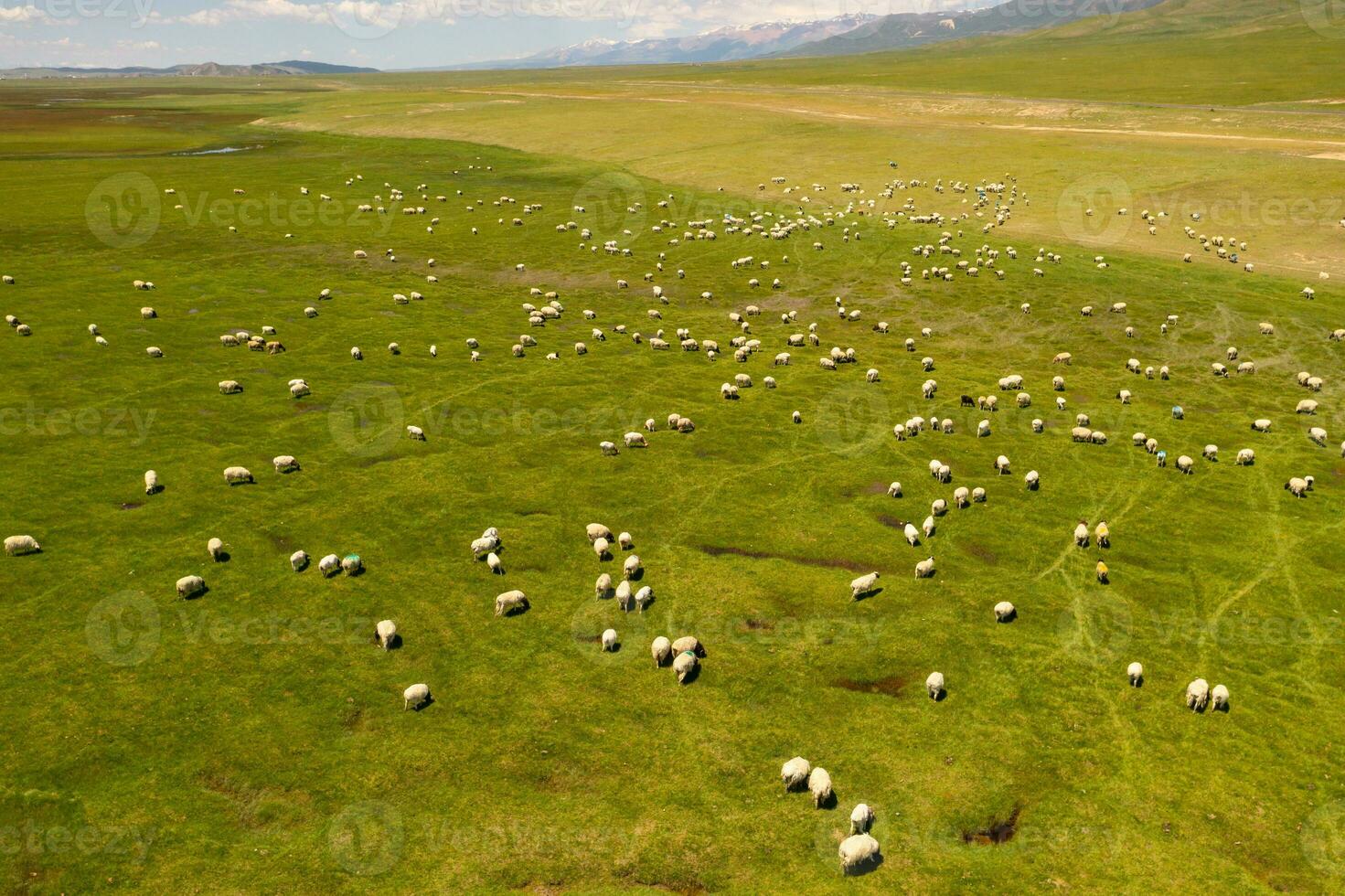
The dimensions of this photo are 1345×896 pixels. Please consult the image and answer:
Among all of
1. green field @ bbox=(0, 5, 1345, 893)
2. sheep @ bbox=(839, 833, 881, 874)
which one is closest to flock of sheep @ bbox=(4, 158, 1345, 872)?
sheep @ bbox=(839, 833, 881, 874)

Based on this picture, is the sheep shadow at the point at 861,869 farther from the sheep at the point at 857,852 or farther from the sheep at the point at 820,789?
the sheep at the point at 820,789

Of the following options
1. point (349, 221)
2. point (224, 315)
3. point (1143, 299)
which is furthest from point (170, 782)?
point (349, 221)

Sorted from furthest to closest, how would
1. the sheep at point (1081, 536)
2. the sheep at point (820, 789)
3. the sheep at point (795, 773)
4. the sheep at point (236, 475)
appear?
the sheep at point (236, 475) < the sheep at point (1081, 536) < the sheep at point (795, 773) < the sheep at point (820, 789)

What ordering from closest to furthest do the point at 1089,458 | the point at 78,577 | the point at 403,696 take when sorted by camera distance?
the point at 403,696 < the point at 78,577 < the point at 1089,458

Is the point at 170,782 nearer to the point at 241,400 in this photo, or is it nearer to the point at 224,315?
the point at 241,400

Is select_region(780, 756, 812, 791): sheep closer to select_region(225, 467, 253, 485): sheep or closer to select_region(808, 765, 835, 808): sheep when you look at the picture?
select_region(808, 765, 835, 808): sheep

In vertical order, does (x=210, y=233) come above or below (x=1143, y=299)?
above

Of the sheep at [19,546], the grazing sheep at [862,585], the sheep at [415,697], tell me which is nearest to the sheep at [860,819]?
the grazing sheep at [862,585]
